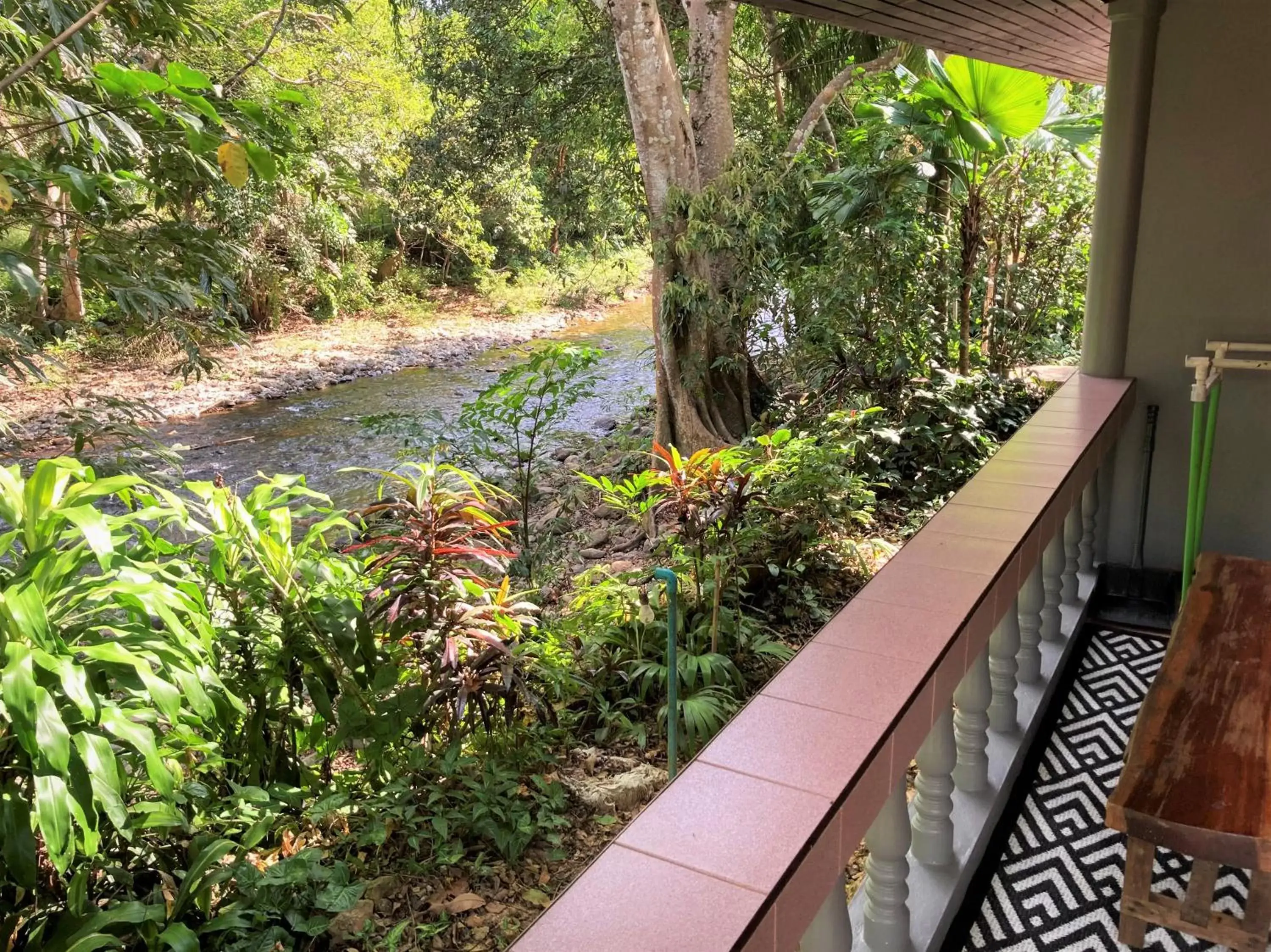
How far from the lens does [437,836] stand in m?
2.17

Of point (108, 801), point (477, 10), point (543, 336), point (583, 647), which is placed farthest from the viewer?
point (543, 336)

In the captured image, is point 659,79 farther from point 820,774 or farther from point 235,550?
point 820,774

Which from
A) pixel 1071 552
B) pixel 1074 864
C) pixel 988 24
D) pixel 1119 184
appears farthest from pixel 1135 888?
pixel 988 24

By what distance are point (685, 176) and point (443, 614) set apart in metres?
4.41

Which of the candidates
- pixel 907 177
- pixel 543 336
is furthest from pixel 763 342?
pixel 543 336

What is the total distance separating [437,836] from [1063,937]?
1388 millimetres

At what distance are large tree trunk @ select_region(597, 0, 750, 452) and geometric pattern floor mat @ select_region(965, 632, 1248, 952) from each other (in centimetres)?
417

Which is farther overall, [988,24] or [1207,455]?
[988,24]

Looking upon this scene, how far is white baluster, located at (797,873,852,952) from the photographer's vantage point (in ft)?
3.15

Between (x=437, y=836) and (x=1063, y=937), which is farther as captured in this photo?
(x=437, y=836)

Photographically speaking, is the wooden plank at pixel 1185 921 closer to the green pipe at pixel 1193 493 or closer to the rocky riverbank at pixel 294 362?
the green pipe at pixel 1193 493

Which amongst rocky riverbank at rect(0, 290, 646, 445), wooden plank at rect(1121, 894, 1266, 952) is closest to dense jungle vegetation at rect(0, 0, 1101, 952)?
wooden plank at rect(1121, 894, 1266, 952)

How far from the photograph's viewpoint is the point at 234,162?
1.80 m

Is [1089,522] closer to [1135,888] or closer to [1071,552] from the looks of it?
[1071,552]
